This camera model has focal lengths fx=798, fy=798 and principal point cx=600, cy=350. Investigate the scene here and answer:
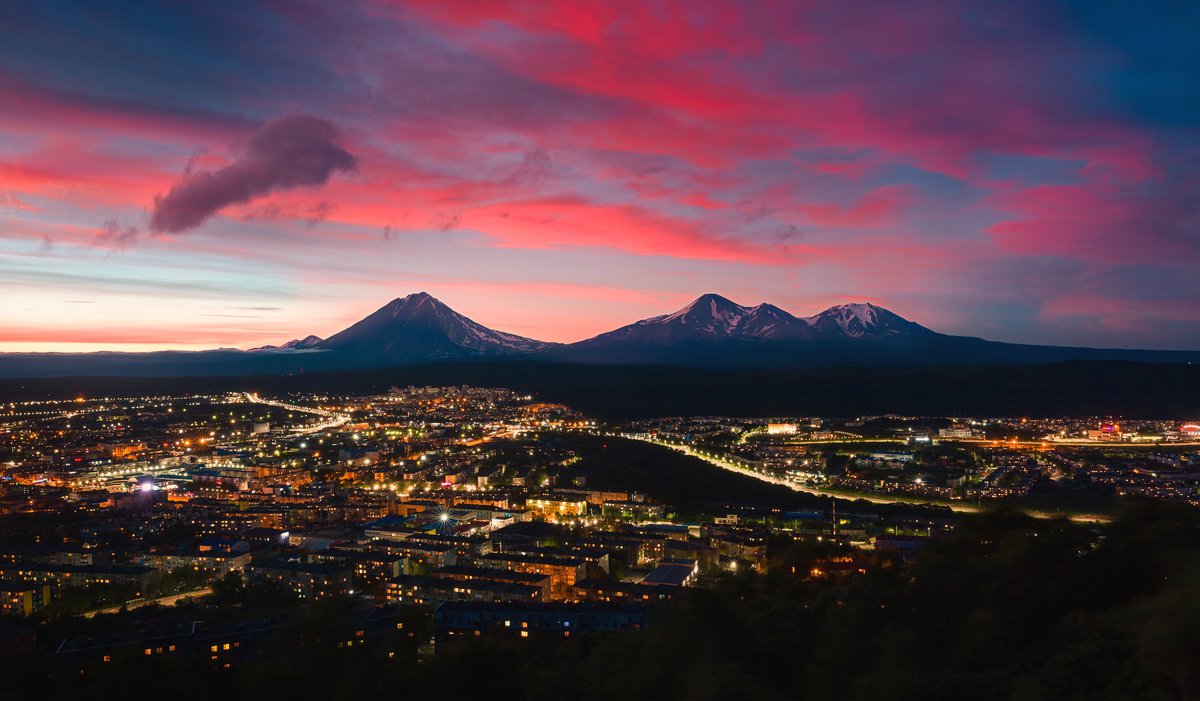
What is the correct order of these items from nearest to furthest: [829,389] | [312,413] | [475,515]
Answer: [475,515] → [312,413] → [829,389]

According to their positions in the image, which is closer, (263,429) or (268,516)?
(268,516)

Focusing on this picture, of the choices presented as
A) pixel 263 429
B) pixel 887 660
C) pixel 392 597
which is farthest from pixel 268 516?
pixel 263 429

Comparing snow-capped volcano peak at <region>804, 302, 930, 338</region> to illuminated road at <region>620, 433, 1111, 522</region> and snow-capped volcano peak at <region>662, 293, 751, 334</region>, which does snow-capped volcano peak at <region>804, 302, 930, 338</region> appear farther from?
illuminated road at <region>620, 433, 1111, 522</region>

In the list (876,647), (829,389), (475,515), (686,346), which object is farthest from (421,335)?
(876,647)

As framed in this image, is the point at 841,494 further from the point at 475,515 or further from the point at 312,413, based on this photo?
the point at 312,413

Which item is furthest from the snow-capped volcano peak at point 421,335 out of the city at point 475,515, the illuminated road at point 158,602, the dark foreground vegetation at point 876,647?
the dark foreground vegetation at point 876,647

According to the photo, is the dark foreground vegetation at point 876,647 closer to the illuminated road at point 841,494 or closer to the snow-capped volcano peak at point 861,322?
the illuminated road at point 841,494

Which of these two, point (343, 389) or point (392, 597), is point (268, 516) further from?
point (343, 389)
